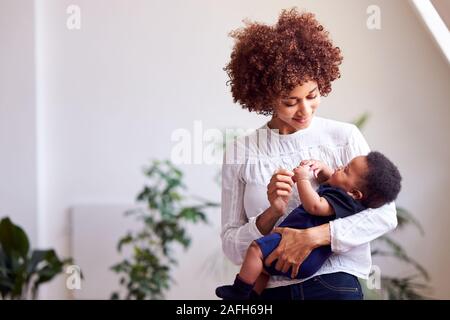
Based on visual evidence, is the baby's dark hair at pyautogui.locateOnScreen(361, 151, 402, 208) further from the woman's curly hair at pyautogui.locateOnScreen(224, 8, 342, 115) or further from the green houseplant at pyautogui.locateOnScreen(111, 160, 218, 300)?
the green houseplant at pyautogui.locateOnScreen(111, 160, 218, 300)

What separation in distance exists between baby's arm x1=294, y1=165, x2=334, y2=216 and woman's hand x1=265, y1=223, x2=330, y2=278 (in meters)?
0.05

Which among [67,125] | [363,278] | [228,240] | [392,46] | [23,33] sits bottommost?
[363,278]

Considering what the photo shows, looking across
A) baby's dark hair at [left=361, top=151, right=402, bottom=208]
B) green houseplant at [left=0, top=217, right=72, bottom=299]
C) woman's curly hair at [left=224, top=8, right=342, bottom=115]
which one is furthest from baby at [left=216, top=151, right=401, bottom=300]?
green houseplant at [left=0, top=217, right=72, bottom=299]

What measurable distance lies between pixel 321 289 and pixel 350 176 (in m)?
0.35

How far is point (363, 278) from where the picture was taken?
2.20 metres

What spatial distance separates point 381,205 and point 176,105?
814 mm

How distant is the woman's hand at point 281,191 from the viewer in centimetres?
208

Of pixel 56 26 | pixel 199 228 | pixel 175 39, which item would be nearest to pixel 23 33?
pixel 56 26

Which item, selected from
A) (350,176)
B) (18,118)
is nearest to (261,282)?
(350,176)

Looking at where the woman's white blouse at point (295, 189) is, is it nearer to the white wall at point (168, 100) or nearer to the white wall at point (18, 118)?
the white wall at point (168, 100)

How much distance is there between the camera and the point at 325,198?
2037 mm

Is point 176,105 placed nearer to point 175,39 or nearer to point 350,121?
point 175,39

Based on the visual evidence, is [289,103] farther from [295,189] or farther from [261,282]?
[261,282]

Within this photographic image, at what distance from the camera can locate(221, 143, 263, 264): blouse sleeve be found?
2.14m
